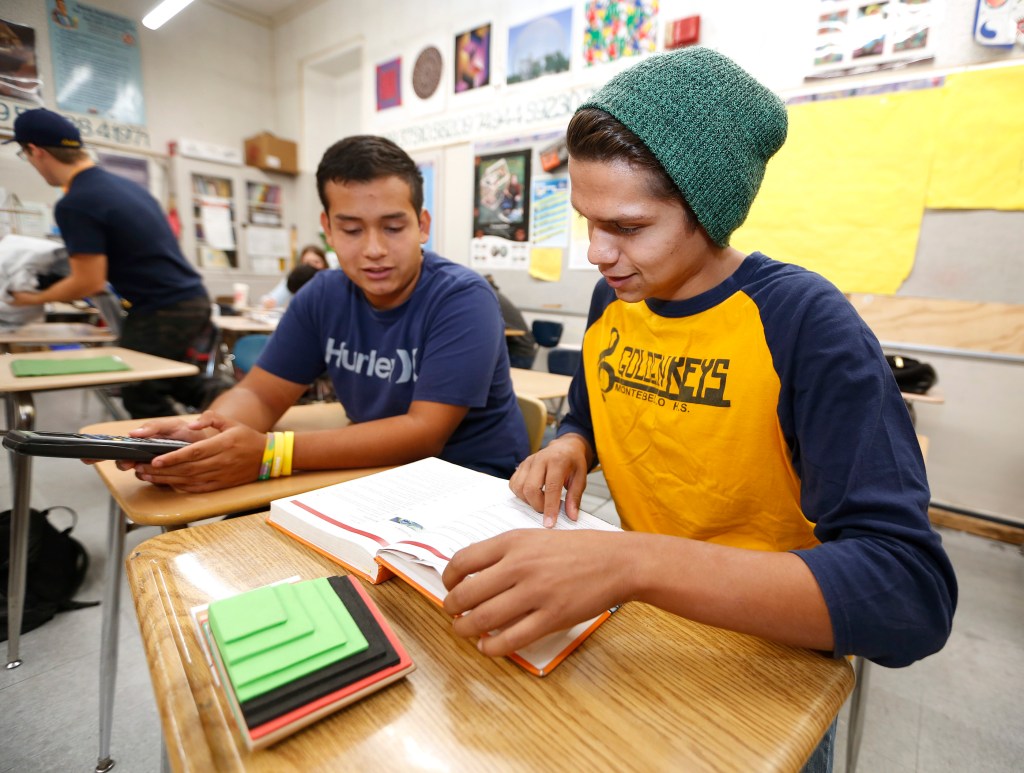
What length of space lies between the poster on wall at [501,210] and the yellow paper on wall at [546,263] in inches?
3.1

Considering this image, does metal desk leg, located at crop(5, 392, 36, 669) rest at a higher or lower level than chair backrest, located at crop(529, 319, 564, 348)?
lower

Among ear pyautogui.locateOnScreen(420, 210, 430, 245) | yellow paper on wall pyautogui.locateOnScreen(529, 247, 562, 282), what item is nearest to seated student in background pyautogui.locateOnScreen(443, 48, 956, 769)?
ear pyautogui.locateOnScreen(420, 210, 430, 245)

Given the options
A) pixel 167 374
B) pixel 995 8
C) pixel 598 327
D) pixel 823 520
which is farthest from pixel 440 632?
pixel 995 8

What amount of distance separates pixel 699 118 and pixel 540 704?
635 millimetres

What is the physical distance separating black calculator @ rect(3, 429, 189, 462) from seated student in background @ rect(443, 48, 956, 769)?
1.80 ft

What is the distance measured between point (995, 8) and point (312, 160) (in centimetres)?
561

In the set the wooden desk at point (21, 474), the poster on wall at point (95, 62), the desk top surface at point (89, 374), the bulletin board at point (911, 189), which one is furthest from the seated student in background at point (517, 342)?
the poster on wall at point (95, 62)

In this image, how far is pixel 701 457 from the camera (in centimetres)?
76

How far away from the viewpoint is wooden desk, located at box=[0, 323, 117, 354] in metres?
2.17

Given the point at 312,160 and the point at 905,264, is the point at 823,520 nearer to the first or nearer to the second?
the point at 905,264

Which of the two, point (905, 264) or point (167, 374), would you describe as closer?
point (167, 374)

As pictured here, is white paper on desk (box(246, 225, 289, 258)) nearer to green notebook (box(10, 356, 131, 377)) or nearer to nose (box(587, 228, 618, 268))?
green notebook (box(10, 356, 131, 377))

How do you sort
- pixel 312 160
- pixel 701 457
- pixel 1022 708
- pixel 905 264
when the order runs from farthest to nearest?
pixel 312 160 → pixel 905 264 → pixel 1022 708 → pixel 701 457

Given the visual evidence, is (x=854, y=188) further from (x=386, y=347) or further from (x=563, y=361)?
(x=386, y=347)
